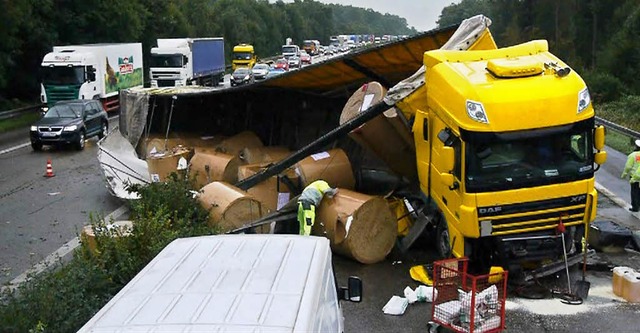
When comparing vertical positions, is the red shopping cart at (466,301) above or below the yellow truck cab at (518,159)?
below

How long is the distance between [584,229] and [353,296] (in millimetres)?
5266

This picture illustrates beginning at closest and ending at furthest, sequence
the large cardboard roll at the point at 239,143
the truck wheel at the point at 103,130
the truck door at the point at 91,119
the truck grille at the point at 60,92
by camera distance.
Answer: the large cardboard roll at the point at 239,143 → the truck door at the point at 91,119 → the truck wheel at the point at 103,130 → the truck grille at the point at 60,92

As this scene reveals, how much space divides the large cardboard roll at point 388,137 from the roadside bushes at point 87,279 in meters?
3.25

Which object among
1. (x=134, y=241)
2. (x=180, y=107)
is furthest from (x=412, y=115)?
(x=180, y=107)

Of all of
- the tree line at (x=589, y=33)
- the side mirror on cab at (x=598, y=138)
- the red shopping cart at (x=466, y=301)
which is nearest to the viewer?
the red shopping cart at (x=466, y=301)

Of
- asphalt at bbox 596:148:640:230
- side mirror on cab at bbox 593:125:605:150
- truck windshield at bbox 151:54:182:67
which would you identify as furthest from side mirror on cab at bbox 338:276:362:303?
truck windshield at bbox 151:54:182:67

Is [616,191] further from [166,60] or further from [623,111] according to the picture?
[166,60]

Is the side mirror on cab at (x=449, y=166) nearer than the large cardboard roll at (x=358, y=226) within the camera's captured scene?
Yes

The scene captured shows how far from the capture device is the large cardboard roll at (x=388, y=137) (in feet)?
42.0

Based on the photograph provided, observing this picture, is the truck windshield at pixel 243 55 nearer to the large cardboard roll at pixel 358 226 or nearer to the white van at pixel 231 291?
the large cardboard roll at pixel 358 226

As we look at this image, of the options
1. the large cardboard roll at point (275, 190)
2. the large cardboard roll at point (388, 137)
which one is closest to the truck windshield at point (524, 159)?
the large cardboard roll at point (388, 137)

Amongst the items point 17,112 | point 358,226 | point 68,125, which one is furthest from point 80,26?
point 358,226

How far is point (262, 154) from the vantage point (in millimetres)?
17859

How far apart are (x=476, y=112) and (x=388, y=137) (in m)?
3.24
